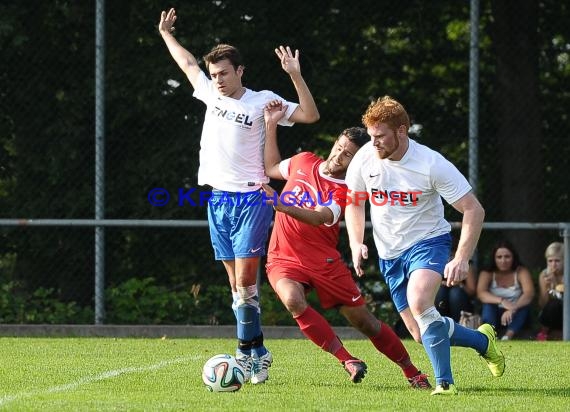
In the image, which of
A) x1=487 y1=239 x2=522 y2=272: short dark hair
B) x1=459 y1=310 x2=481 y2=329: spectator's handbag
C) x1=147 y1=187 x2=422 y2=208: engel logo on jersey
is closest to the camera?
x1=147 y1=187 x2=422 y2=208: engel logo on jersey

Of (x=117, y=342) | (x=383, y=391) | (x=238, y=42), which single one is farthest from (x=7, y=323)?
(x=383, y=391)

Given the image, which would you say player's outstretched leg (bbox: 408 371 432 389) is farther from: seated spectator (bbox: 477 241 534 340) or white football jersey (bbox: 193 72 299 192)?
seated spectator (bbox: 477 241 534 340)

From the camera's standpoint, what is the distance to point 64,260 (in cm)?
1275

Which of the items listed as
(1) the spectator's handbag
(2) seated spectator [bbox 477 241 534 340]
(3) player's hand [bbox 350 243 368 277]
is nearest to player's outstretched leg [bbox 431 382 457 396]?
(3) player's hand [bbox 350 243 368 277]

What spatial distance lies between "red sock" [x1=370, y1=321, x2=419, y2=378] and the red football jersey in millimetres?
575

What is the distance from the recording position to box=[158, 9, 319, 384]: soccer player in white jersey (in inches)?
312

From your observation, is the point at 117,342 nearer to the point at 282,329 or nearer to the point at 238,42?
the point at 282,329

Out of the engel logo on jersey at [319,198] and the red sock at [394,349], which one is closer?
the engel logo on jersey at [319,198]

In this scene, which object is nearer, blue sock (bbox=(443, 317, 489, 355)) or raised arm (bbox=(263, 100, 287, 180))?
blue sock (bbox=(443, 317, 489, 355))

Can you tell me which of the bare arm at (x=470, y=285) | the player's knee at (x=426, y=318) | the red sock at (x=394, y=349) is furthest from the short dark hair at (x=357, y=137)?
the bare arm at (x=470, y=285)

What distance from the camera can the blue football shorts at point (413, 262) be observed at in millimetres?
7105

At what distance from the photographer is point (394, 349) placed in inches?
303

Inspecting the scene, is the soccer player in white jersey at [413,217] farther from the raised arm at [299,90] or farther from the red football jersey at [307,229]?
the raised arm at [299,90]

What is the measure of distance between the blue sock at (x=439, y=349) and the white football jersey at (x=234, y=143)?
160 centimetres
